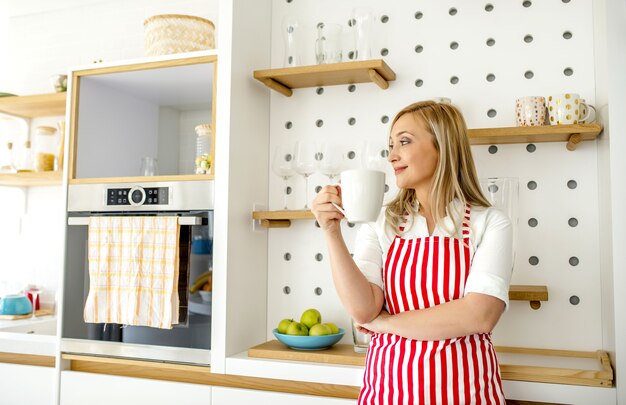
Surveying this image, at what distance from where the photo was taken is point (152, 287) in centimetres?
212

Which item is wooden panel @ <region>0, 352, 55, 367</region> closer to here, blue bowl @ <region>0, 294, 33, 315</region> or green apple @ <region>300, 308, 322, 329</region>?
blue bowl @ <region>0, 294, 33, 315</region>

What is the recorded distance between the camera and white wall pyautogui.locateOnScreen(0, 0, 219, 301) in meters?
2.88

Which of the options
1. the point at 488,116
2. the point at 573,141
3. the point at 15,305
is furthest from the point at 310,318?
the point at 15,305

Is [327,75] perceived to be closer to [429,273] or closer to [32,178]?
[429,273]

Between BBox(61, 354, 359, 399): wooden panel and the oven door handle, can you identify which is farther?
the oven door handle

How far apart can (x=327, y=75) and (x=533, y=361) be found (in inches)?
49.2

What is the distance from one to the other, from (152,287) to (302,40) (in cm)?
119

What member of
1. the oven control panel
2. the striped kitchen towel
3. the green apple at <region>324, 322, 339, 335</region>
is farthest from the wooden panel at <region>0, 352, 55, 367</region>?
the green apple at <region>324, 322, 339, 335</region>

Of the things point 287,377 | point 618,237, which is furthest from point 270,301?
point 618,237

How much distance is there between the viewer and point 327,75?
2.20m

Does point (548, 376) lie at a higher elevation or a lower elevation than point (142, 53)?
lower

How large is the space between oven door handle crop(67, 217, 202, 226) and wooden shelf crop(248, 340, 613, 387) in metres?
0.51

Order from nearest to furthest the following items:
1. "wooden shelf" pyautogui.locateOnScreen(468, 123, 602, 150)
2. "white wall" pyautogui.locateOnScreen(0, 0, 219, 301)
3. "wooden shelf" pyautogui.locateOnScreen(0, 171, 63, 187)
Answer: "wooden shelf" pyautogui.locateOnScreen(468, 123, 602, 150) → "wooden shelf" pyautogui.locateOnScreen(0, 171, 63, 187) → "white wall" pyautogui.locateOnScreen(0, 0, 219, 301)

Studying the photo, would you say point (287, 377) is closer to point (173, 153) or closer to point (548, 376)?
point (548, 376)
